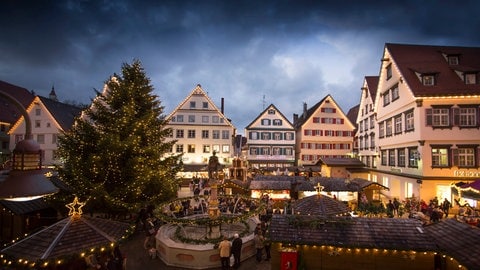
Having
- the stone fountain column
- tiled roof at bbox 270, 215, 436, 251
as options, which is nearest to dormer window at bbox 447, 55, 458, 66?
tiled roof at bbox 270, 215, 436, 251

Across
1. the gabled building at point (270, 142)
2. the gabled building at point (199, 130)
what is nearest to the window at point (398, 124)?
the gabled building at point (270, 142)

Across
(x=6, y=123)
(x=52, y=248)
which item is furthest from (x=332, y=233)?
(x=6, y=123)

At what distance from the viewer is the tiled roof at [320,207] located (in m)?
12.4

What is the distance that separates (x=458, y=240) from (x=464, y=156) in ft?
61.0

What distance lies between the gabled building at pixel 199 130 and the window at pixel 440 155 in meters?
27.3

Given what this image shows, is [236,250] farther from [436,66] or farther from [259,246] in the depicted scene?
[436,66]

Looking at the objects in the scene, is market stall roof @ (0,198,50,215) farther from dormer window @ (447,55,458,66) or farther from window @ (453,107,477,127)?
dormer window @ (447,55,458,66)

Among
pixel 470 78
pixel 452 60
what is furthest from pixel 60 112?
pixel 470 78

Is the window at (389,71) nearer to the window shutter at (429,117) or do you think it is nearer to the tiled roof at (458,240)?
the window shutter at (429,117)

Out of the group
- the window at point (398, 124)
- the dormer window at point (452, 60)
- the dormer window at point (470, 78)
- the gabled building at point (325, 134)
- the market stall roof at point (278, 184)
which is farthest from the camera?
the gabled building at point (325, 134)

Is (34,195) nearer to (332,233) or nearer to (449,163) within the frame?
(332,233)

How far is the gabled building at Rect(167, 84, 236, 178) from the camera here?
43781mm

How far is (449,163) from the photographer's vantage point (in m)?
22.9

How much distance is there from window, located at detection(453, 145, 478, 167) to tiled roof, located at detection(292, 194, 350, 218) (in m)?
16.0
